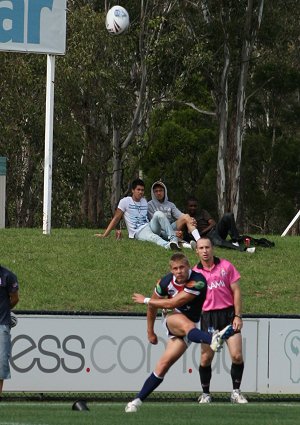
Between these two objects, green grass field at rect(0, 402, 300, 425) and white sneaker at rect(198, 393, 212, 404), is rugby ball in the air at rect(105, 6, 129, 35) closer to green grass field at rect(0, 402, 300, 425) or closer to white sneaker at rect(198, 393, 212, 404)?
white sneaker at rect(198, 393, 212, 404)

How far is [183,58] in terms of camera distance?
43094 millimetres

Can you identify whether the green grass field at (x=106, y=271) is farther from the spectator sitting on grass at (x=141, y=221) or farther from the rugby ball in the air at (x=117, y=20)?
the rugby ball in the air at (x=117, y=20)

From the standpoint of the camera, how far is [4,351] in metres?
13.4

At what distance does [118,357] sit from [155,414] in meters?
3.26

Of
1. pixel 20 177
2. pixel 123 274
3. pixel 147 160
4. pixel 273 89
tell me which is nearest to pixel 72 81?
pixel 20 177

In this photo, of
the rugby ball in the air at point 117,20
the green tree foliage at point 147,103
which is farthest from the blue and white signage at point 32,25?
the green tree foliage at point 147,103

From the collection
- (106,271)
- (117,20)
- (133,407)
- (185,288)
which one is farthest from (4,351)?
(117,20)

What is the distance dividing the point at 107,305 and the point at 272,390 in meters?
4.33

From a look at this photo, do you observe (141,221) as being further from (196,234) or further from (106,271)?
(106,271)

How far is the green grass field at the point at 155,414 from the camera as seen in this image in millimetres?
11148

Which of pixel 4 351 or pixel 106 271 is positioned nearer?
pixel 4 351

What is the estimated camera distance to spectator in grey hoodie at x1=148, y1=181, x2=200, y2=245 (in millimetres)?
21984

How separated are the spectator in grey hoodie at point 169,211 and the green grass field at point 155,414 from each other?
7.90 metres

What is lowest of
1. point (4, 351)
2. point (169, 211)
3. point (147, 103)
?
point (4, 351)
